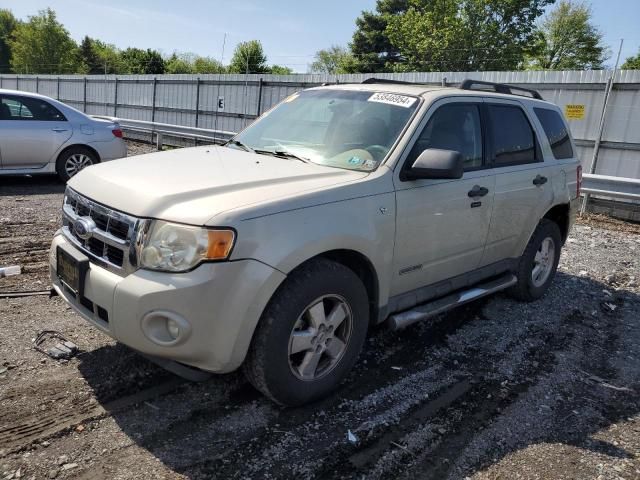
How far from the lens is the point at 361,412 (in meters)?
3.29

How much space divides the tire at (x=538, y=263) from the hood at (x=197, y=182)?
8.28 ft

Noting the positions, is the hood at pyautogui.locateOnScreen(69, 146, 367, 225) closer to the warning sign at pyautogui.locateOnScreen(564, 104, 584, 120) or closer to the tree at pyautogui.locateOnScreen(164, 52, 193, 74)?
the warning sign at pyautogui.locateOnScreen(564, 104, 584, 120)

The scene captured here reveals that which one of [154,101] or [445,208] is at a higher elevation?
[154,101]

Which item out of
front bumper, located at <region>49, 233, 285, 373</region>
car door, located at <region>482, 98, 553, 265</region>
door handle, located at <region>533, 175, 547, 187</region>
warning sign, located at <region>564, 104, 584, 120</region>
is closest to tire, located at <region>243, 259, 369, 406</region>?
front bumper, located at <region>49, 233, 285, 373</region>

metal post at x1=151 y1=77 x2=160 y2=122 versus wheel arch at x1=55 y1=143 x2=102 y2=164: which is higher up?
metal post at x1=151 y1=77 x2=160 y2=122

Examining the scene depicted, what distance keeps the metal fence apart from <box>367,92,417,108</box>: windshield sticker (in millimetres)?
8523

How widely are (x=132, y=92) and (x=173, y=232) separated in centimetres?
2371

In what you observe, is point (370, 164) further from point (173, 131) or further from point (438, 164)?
point (173, 131)

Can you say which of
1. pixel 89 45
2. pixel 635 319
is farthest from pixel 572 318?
pixel 89 45

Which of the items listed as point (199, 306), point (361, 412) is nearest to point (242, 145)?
point (199, 306)

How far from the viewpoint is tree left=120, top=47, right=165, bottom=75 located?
57.7 meters

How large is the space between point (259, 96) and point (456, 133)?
14915 millimetres

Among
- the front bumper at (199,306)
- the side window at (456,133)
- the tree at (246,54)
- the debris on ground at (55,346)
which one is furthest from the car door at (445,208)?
the tree at (246,54)

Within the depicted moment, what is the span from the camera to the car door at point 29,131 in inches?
349
